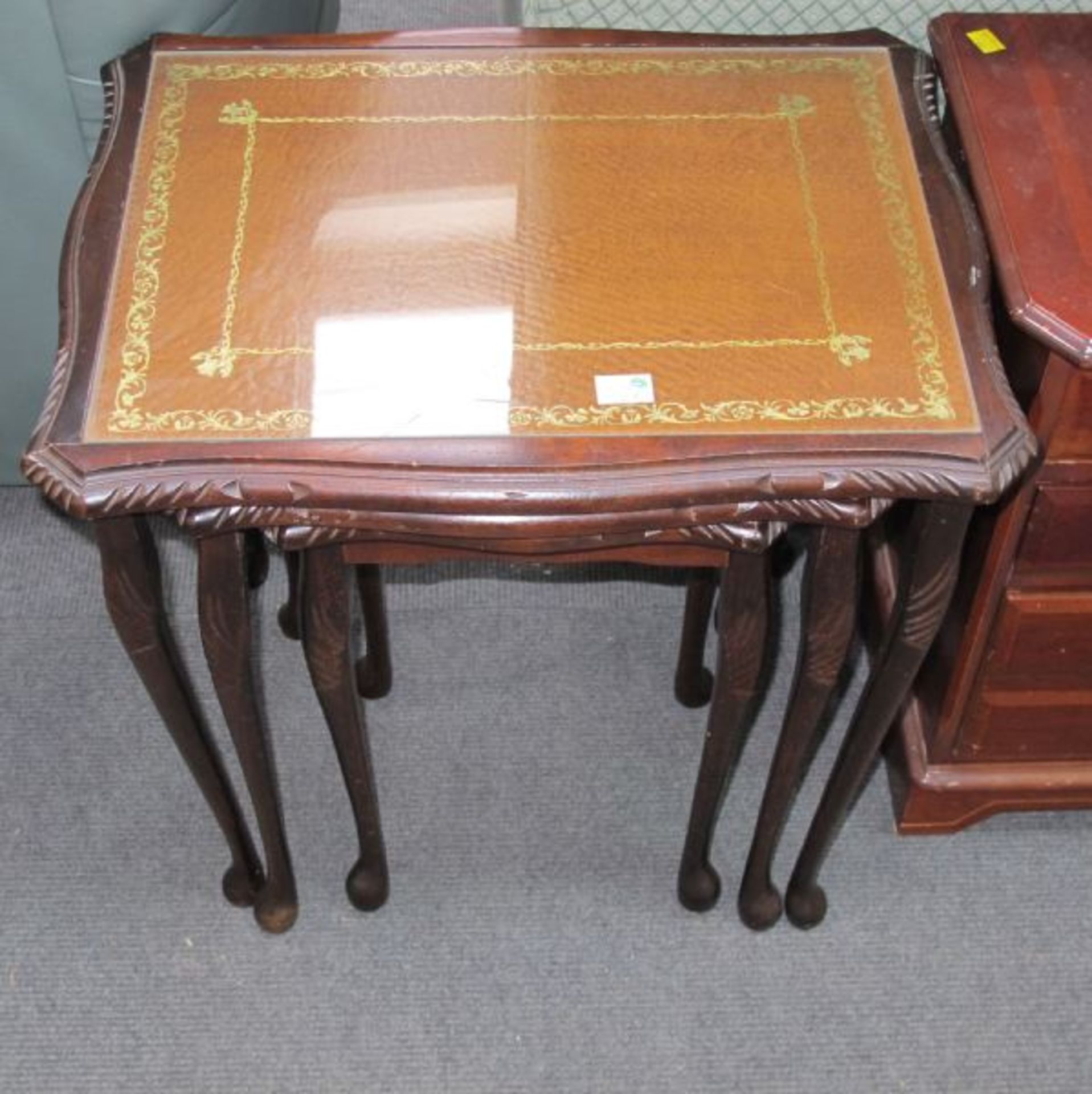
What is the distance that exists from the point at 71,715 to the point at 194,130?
0.72 metres

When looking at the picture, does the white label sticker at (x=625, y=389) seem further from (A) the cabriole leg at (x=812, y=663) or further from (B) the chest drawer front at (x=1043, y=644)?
(B) the chest drawer front at (x=1043, y=644)

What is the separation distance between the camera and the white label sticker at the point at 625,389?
42.1 inches

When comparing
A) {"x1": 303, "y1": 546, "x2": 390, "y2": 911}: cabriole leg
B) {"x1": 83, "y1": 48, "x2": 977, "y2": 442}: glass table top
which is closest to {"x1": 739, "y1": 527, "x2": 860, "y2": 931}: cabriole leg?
{"x1": 83, "y1": 48, "x2": 977, "y2": 442}: glass table top

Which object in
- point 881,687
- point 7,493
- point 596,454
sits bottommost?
point 7,493

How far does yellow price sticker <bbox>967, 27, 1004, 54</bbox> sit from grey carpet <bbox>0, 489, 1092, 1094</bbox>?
2.34 feet

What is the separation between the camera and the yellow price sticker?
1281 millimetres

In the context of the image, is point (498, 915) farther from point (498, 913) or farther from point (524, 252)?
point (524, 252)

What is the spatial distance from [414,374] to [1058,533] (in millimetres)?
534

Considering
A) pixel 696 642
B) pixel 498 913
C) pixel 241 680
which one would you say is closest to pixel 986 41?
pixel 696 642

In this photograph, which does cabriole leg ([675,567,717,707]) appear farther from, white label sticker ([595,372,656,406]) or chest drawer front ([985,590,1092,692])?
white label sticker ([595,372,656,406])

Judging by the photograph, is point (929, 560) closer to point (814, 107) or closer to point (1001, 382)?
point (1001, 382)

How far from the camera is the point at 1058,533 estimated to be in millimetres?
1255

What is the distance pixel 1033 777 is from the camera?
5.01 ft

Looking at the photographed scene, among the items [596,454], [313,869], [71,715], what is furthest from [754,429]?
[71,715]
